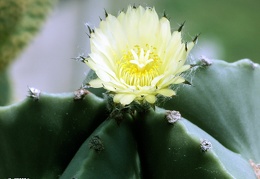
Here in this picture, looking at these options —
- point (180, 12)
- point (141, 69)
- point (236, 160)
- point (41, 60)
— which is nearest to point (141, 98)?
point (141, 69)

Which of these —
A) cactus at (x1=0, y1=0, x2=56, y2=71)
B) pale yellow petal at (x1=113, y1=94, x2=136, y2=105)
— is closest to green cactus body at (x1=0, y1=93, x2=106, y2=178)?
pale yellow petal at (x1=113, y1=94, x2=136, y2=105)

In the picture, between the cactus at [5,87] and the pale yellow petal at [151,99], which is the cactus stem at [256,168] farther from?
the cactus at [5,87]

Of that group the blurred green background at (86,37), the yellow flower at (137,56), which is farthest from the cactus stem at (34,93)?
the blurred green background at (86,37)

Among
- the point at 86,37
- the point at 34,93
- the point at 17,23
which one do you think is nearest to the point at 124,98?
the point at 34,93

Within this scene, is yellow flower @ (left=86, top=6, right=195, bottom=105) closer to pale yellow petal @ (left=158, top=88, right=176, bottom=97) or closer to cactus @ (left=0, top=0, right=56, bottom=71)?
pale yellow petal @ (left=158, top=88, right=176, bottom=97)

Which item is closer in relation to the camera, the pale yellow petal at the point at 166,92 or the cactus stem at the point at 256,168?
the pale yellow petal at the point at 166,92
